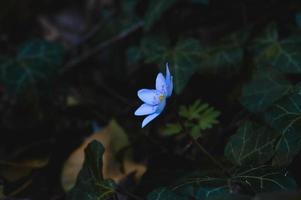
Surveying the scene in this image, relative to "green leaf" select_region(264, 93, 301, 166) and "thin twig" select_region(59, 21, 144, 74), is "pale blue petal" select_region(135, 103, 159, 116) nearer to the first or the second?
"green leaf" select_region(264, 93, 301, 166)

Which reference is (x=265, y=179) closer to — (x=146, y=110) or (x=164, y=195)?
(x=164, y=195)

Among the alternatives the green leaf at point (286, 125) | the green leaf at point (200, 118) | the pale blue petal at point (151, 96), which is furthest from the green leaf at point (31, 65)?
the green leaf at point (286, 125)

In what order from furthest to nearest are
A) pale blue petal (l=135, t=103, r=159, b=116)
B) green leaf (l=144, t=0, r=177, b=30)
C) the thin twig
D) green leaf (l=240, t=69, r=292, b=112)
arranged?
the thin twig → green leaf (l=144, t=0, r=177, b=30) → green leaf (l=240, t=69, r=292, b=112) → pale blue petal (l=135, t=103, r=159, b=116)

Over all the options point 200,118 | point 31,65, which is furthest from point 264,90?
point 31,65

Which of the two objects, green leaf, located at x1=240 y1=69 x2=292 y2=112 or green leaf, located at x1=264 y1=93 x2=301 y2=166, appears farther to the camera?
green leaf, located at x1=240 y1=69 x2=292 y2=112

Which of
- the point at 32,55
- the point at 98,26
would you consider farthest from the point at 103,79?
the point at 32,55

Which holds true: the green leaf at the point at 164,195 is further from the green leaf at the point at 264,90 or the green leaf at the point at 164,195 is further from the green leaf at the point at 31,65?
the green leaf at the point at 31,65

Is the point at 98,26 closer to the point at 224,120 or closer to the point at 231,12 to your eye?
the point at 231,12

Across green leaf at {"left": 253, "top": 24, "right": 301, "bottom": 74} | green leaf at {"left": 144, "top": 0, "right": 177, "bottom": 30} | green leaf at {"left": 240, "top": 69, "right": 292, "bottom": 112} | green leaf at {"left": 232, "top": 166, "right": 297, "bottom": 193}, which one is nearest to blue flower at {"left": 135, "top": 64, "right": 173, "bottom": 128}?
green leaf at {"left": 232, "top": 166, "right": 297, "bottom": 193}
